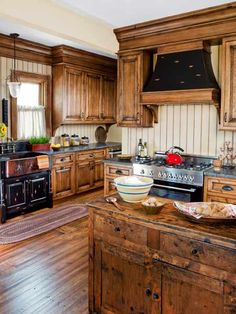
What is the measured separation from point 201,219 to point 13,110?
4268 millimetres

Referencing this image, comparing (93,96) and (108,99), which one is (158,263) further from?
(108,99)

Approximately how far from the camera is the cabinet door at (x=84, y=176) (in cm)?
568

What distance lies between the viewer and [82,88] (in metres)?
6.11

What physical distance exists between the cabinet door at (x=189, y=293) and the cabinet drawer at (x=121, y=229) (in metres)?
0.23

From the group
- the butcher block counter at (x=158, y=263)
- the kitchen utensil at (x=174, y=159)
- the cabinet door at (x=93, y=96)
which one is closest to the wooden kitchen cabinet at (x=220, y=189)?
the kitchen utensil at (x=174, y=159)

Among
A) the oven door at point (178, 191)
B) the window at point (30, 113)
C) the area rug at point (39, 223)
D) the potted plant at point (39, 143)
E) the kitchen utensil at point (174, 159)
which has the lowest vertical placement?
the area rug at point (39, 223)

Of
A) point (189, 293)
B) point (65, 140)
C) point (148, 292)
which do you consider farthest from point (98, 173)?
point (189, 293)

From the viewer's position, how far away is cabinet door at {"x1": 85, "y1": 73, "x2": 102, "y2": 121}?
6.27 meters

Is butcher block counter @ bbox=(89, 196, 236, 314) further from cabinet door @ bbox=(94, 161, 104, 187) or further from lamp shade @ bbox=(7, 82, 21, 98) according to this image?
cabinet door @ bbox=(94, 161, 104, 187)

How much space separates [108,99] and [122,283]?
5.41m

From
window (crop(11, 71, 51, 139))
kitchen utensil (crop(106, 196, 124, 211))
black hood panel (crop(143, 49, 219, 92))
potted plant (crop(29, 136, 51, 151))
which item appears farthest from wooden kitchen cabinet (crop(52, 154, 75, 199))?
kitchen utensil (crop(106, 196, 124, 211))

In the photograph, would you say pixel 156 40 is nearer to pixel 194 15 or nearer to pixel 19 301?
pixel 194 15

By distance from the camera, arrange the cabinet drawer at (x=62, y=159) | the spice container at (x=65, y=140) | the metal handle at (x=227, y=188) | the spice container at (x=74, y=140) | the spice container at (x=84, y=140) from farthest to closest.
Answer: the spice container at (x=84, y=140) < the spice container at (x=74, y=140) < the spice container at (x=65, y=140) < the cabinet drawer at (x=62, y=159) < the metal handle at (x=227, y=188)

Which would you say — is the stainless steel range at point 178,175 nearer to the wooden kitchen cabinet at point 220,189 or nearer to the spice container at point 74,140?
the wooden kitchen cabinet at point 220,189
